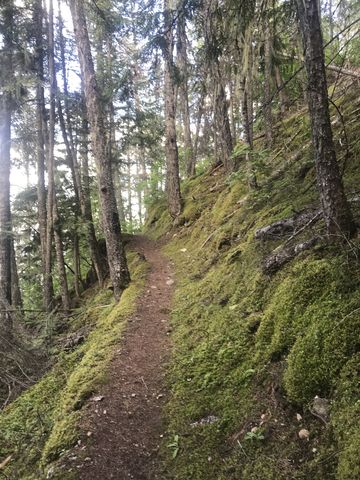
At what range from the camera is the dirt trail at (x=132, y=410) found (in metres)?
3.79

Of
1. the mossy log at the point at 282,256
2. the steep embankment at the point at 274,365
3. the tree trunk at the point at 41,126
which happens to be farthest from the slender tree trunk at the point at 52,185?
the mossy log at the point at 282,256

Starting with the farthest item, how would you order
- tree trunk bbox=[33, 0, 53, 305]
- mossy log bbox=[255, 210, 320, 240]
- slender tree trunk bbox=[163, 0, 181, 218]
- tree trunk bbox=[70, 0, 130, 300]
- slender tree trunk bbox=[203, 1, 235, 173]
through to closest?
slender tree trunk bbox=[163, 0, 181, 218]
tree trunk bbox=[33, 0, 53, 305]
tree trunk bbox=[70, 0, 130, 300]
mossy log bbox=[255, 210, 320, 240]
slender tree trunk bbox=[203, 1, 235, 173]

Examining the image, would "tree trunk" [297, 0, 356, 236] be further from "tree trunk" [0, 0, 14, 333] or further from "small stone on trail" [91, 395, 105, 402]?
"tree trunk" [0, 0, 14, 333]

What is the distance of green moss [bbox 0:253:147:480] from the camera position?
4230mm

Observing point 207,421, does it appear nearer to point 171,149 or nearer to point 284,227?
point 284,227

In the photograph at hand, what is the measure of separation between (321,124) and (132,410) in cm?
398

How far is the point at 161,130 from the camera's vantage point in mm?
17500

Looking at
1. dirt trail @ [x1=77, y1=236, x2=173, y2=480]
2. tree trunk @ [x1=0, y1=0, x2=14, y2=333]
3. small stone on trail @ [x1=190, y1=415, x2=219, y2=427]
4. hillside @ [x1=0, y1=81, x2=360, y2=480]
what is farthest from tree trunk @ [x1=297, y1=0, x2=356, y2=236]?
tree trunk @ [x1=0, y1=0, x2=14, y2=333]

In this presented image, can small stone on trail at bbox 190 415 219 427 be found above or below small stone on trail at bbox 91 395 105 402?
below

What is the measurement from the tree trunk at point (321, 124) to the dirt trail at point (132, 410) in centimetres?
308

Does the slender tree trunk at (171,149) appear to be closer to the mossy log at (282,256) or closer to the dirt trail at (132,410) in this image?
the dirt trail at (132,410)

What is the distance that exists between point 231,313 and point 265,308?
30.4 inches

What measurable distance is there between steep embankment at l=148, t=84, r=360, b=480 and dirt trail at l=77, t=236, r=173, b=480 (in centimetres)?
22

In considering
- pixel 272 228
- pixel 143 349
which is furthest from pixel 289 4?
pixel 143 349
